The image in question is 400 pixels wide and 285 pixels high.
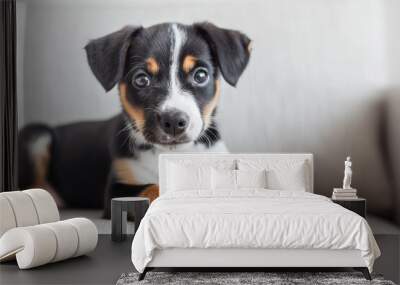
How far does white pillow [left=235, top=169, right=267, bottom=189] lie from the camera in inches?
228

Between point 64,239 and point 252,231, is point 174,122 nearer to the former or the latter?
point 64,239

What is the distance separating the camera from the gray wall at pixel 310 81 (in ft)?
21.5

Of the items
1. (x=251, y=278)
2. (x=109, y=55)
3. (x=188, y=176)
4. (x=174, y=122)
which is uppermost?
(x=109, y=55)

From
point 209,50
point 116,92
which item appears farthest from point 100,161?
point 209,50

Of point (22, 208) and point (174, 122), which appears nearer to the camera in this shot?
point (22, 208)

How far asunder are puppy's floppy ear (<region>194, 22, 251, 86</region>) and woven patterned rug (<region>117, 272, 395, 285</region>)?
2717 mm

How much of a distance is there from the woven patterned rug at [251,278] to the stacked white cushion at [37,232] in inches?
25.8

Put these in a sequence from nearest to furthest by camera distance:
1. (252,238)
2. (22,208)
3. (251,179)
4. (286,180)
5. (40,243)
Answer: (252,238), (40,243), (22,208), (251,179), (286,180)

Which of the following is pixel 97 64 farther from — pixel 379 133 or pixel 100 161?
pixel 379 133

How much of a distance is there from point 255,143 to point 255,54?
97cm

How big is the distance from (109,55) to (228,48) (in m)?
1.31

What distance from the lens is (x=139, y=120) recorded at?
6504 mm

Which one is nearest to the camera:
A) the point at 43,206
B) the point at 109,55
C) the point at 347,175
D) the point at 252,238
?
the point at 252,238

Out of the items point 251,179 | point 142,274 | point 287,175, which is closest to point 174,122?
point 251,179
